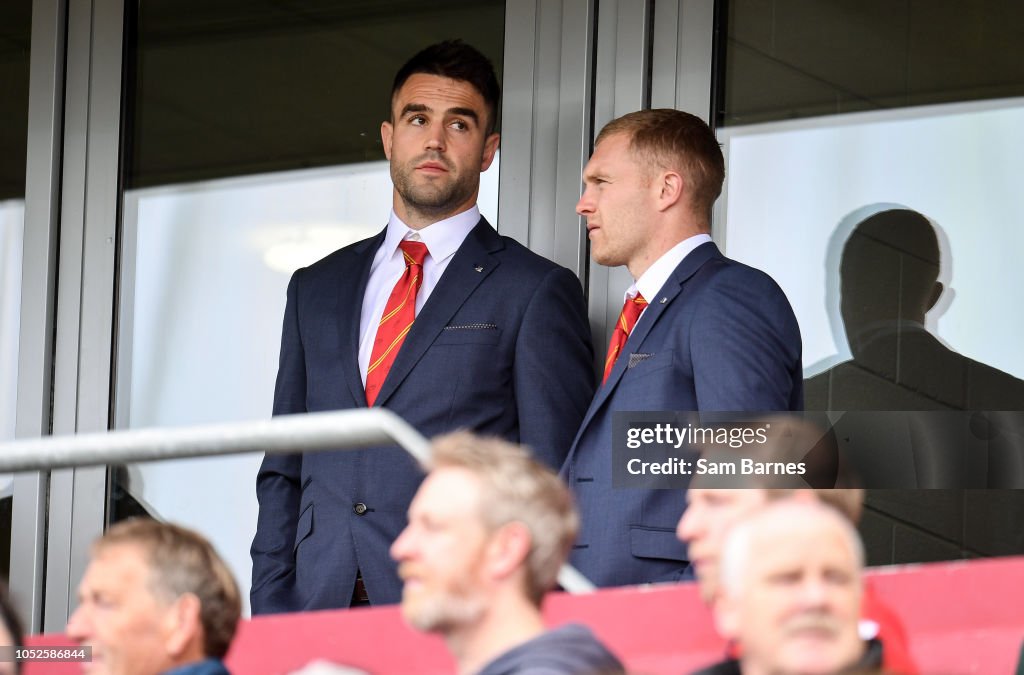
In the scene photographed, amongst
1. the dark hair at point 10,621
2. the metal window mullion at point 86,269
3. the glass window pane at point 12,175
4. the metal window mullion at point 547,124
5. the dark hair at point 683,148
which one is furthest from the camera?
the glass window pane at point 12,175

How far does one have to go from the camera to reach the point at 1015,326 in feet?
12.7

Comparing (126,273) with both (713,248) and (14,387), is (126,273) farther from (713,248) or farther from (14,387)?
(713,248)

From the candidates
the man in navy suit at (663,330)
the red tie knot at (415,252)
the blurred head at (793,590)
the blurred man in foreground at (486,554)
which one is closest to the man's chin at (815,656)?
the blurred head at (793,590)

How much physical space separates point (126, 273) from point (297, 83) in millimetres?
718

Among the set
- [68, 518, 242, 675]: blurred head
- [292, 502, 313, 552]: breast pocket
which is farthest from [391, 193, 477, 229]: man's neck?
[68, 518, 242, 675]: blurred head

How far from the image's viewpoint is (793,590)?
69.5 inches

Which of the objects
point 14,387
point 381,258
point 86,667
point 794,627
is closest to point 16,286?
point 14,387

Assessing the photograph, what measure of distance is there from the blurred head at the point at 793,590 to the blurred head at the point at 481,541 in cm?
36

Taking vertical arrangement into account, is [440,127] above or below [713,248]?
above

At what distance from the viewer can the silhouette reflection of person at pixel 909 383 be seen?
3.86 m

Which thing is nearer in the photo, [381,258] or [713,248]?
[713,248]

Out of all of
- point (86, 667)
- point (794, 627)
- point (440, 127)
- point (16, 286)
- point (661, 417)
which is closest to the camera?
point (794, 627)

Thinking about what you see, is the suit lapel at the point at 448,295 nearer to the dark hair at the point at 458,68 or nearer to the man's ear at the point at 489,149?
the man's ear at the point at 489,149

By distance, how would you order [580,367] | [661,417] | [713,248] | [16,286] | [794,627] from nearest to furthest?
[794,627] < [661,417] < [713,248] < [580,367] < [16,286]
